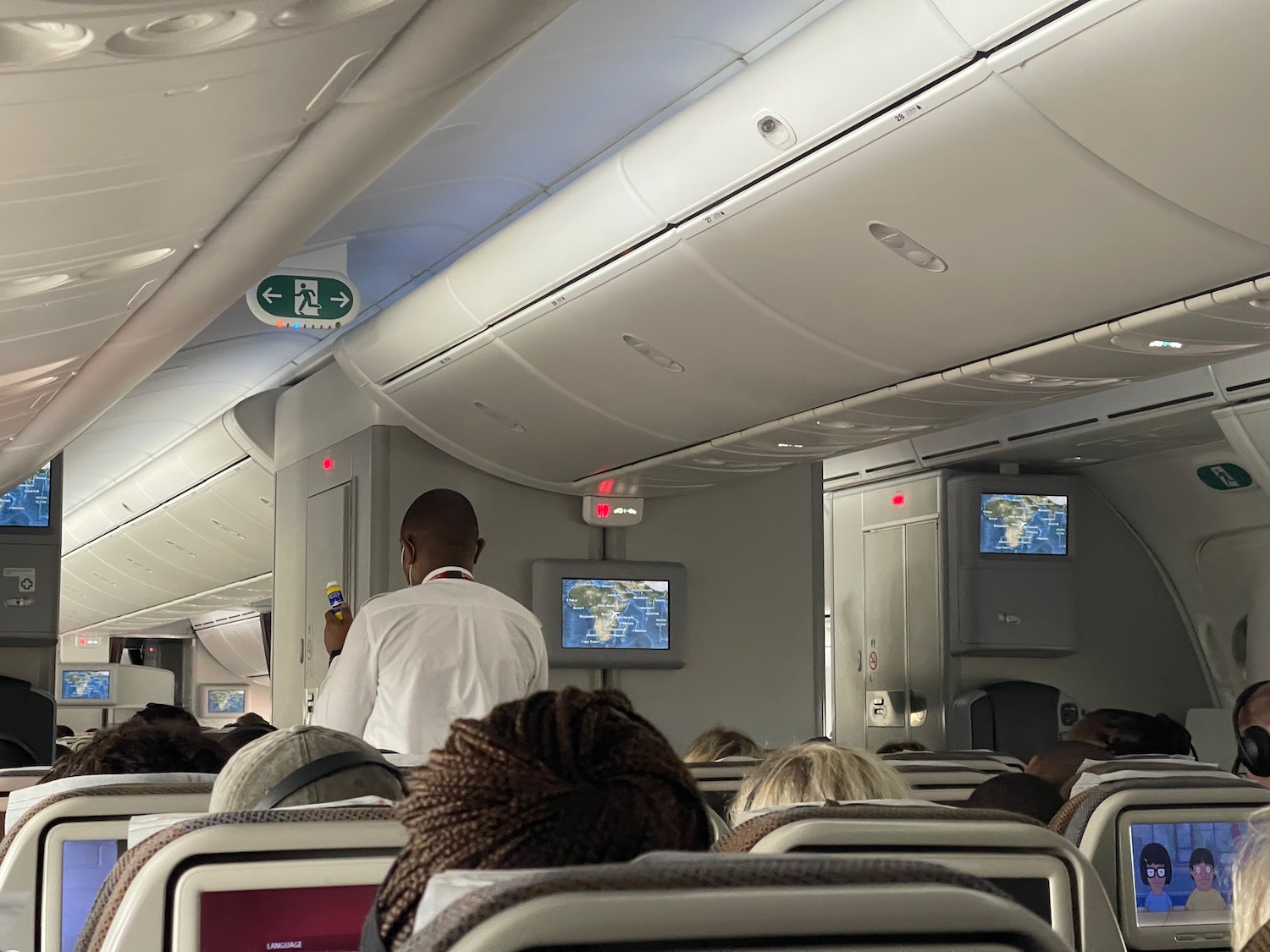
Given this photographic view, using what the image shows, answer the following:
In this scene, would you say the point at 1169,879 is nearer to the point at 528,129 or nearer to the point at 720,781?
the point at 720,781

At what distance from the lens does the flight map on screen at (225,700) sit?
105 ft

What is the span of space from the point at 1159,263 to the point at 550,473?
555 cm

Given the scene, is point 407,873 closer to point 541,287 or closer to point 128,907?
point 128,907

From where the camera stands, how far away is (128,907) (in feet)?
6.08

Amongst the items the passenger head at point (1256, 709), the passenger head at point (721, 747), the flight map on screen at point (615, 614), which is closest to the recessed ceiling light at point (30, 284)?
the passenger head at point (721, 747)

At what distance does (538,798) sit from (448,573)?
3560mm

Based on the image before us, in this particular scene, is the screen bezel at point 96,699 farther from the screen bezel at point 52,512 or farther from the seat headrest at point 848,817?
the seat headrest at point 848,817

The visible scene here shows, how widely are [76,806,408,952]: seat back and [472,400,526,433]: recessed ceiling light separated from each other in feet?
22.1

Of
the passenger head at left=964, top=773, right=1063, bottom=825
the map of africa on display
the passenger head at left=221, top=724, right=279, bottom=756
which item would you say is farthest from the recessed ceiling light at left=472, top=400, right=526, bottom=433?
the passenger head at left=964, top=773, right=1063, bottom=825

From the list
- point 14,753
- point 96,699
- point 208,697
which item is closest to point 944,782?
point 14,753

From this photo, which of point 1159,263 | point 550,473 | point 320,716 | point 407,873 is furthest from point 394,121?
point 550,473

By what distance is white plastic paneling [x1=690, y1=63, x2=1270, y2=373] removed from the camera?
4.27 metres

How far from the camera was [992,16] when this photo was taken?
12.5ft

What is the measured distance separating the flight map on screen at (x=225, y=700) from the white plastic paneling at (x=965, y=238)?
28.2 meters
